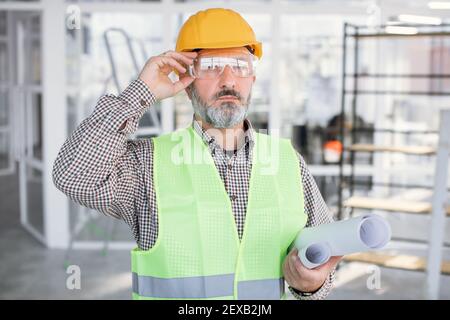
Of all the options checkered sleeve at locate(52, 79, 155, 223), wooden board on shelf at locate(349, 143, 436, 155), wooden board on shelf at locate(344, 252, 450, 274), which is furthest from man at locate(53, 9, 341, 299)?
wooden board on shelf at locate(349, 143, 436, 155)

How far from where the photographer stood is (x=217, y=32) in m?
1.61

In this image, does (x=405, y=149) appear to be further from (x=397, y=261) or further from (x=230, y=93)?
(x=230, y=93)

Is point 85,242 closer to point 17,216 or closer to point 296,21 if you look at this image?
point 17,216

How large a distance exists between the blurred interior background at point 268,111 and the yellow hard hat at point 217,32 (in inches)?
105

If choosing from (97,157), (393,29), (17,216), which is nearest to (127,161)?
(97,157)

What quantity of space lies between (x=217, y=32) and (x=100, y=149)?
0.42 metres

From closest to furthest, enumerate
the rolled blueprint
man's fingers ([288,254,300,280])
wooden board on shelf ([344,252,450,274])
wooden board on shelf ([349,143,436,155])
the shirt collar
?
1. the rolled blueprint
2. man's fingers ([288,254,300,280])
3. the shirt collar
4. wooden board on shelf ([344,252,450,274])
5. wooden board on shelf ([349,143,436,155])

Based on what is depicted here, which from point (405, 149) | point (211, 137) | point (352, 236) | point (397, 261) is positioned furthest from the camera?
point (405, 149)

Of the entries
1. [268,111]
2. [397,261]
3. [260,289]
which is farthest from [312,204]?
[268,111]

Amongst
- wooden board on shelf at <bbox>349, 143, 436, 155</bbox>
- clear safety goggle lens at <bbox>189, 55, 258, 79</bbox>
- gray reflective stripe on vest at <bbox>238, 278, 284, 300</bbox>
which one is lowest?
gray reflective stripe on vest at <bbox>238, 278, 284, 300</bbox>

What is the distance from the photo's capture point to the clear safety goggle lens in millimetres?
1621

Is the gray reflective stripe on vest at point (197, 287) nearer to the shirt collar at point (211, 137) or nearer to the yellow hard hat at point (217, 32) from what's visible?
the shirt collar at point (211, 137)

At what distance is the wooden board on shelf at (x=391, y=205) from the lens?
4.22 metres

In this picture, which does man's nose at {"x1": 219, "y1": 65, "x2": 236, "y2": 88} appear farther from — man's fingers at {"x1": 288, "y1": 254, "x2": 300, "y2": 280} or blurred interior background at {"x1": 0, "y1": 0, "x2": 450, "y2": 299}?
blurred interior background at {"x1": 0, "y1": 0, "x2": 450, "y2": 299}
